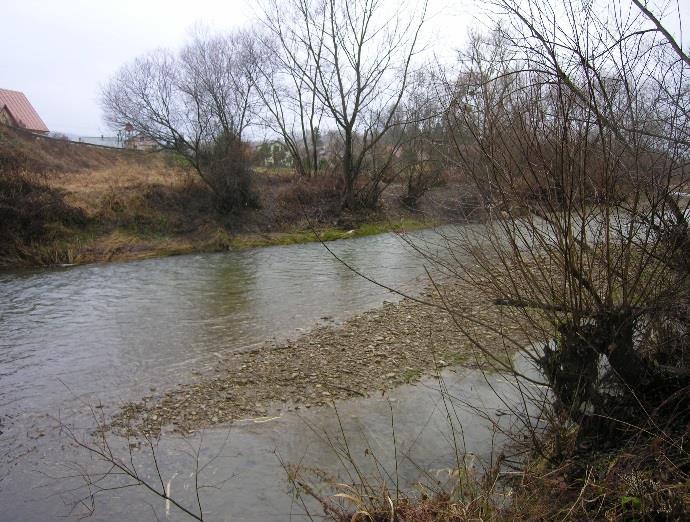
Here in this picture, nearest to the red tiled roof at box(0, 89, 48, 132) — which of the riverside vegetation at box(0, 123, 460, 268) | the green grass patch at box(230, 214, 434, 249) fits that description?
the riverside vegetation at box(0, 123, 460, 268)

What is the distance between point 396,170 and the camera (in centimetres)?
2369

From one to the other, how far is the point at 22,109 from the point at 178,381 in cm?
3637

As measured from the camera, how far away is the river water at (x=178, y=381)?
492cm

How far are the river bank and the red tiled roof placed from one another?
33.1 m

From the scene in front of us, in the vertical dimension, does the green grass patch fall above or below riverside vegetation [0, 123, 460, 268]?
below

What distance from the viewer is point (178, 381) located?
7281 millimetres

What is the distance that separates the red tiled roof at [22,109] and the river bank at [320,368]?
109 feet

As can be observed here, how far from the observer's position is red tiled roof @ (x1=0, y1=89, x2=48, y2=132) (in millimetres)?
34469

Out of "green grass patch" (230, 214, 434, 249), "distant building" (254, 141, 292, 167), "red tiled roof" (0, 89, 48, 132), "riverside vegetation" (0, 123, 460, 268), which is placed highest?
"red tiled roof" (0, 89, 48, 132)

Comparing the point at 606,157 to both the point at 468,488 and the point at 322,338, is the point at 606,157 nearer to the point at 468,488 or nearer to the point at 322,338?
the point at 468,488

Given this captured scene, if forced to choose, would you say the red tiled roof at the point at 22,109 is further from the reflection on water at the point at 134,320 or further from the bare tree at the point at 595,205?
the bare tree at the point at 595,205

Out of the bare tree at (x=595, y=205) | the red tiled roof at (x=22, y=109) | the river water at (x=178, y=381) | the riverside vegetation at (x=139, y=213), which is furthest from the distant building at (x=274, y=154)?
the bare tree at (x=595, y=205)

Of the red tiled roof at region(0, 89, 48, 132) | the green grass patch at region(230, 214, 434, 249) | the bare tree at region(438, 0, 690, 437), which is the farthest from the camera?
the red tiled roof at region(0, 89, 48, 132)

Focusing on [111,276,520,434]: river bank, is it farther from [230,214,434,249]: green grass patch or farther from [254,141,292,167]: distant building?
[254,141,292,167]: distant building
